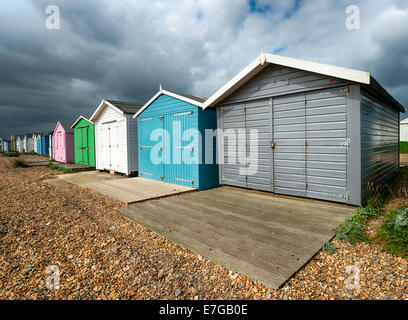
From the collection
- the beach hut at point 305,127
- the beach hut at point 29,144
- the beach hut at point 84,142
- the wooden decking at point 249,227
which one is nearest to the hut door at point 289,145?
the beach hut at point 305,127

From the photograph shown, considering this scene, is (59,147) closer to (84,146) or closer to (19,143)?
(84,146)

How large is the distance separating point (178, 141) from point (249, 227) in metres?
4.40

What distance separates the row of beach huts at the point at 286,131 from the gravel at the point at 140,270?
90.0 inches

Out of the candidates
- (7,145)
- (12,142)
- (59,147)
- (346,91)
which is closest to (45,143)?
(59,147)

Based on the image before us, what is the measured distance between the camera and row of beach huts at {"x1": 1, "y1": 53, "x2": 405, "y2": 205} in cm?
478

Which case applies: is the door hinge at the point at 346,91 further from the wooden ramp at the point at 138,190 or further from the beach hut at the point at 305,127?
the wooden ramp at the point at 138,190

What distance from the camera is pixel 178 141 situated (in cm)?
754

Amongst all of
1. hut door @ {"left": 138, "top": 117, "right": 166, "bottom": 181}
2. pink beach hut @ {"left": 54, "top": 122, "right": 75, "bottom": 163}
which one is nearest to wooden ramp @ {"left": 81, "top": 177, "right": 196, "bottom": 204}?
hut door @ {"left": 138, "top": 117, "right": 166, "bottom": 181}

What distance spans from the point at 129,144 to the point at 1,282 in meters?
8.18

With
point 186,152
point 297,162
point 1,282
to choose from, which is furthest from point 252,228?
point 186,152

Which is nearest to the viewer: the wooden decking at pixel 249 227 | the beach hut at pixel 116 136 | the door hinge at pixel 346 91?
the wooden decking at pixel 249 227

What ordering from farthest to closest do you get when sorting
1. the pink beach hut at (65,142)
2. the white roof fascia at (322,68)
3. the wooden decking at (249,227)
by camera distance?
the pink beach hut at (65,142) → the white roof fascia at (322,68) → the wooden decking at (249,227)

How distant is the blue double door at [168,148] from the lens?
23.6 ft
